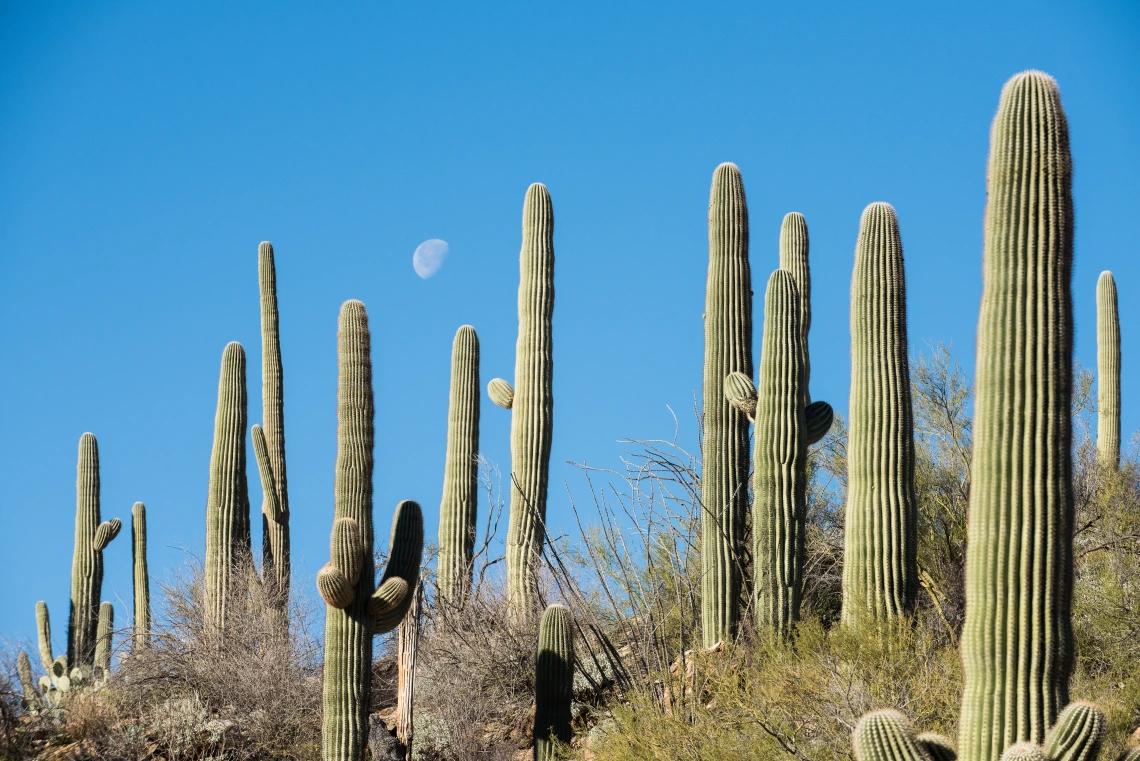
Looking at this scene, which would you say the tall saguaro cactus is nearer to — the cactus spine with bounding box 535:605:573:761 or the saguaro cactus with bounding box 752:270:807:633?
the cactus spine with bounding box 535:605:573:761

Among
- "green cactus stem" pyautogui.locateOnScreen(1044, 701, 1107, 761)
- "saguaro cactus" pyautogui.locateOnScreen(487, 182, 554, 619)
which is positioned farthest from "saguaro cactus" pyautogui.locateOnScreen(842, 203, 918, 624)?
"green cactus stem" pyautogui.locateOnScreen(1044, 701, 1107, 761)

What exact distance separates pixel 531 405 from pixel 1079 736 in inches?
360

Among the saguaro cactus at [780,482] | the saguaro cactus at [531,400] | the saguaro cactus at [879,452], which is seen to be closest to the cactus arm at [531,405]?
the saguaro cactus at [531,400]

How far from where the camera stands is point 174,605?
16.3 meters

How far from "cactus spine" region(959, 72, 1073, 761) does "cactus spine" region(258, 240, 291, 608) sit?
33.2 ft

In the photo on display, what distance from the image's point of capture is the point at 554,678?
460 inches

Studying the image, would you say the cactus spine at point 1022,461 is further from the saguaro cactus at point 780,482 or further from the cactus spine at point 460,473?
the cactus spine at point 460,473

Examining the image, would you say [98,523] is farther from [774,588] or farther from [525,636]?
[774,588]

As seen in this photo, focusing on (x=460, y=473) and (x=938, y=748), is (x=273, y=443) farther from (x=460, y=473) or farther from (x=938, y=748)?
(x=938, y=748)

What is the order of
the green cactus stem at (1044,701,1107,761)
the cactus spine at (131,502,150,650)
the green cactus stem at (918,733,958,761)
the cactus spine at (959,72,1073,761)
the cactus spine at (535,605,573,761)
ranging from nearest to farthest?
the green cactus stem at (1044,701,1107,761), the green cactus stem at (918,733,958,761), the cactus spine at (959,72,1073,761), the cactus spine at (535,605,573,761), the cactus spine at (131,502,150,650)

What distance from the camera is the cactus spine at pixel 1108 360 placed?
735 inches

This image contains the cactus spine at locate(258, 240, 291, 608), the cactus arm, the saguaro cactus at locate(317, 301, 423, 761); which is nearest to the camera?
the saguaro cactus at locate(317, 301, 423, 761)

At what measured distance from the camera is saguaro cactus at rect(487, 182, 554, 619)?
15070 millimetres

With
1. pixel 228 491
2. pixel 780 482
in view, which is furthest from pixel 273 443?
pixel 780 482
